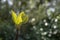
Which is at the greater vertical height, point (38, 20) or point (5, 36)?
point (38, 20)

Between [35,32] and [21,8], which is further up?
[21,8]

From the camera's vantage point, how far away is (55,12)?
2.56 metres

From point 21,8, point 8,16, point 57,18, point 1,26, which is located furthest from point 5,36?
point 57,18

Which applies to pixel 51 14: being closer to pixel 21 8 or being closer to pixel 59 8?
pixel 59 8

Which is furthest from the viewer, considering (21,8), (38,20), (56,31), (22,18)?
(21,8)

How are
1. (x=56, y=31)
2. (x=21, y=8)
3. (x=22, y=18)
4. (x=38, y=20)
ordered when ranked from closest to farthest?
(x=22, y=18), (x=56, y=31), (x=38, y=20), (x=21, y=8)

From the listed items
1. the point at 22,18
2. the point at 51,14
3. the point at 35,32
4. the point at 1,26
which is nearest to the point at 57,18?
the point at 51,14

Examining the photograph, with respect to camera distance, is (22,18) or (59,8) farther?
(59,8)

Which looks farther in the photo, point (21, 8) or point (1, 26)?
point (21, 8)

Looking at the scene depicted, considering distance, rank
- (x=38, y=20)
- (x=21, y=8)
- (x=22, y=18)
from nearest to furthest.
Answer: (x=22, y=18) → (x=38, y=20) → (x=21, y=8)

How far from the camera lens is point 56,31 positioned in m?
2.43

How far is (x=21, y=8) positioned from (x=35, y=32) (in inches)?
18.1

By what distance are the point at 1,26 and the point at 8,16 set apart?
20cm

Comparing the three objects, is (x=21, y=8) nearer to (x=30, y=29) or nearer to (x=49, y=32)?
(x=30, y=29)
